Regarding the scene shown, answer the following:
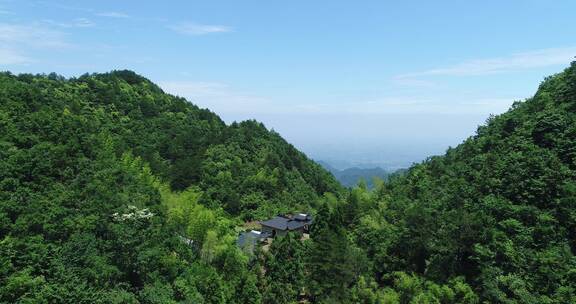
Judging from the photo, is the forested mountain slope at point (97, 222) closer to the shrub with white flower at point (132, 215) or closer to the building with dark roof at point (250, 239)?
the shrub with white flower at point (132, 215)

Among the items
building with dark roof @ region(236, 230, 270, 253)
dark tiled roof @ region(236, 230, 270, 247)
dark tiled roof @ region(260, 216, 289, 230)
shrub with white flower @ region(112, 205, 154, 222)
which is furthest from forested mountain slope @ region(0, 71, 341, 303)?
dark tiled roof @ region(260, 216, 289, 230)

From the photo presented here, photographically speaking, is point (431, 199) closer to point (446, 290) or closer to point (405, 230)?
point (405, 230)

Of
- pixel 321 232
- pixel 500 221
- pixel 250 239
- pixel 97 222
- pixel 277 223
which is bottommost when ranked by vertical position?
pixel 277 223

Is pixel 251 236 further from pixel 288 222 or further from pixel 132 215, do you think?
pixel 132 215

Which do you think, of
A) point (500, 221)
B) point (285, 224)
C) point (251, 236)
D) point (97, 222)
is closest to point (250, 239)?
point (251, 236)

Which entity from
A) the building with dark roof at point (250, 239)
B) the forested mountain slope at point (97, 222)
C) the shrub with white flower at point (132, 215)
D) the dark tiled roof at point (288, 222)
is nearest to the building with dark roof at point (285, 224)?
the dark tiled roof at point (288, 222)
